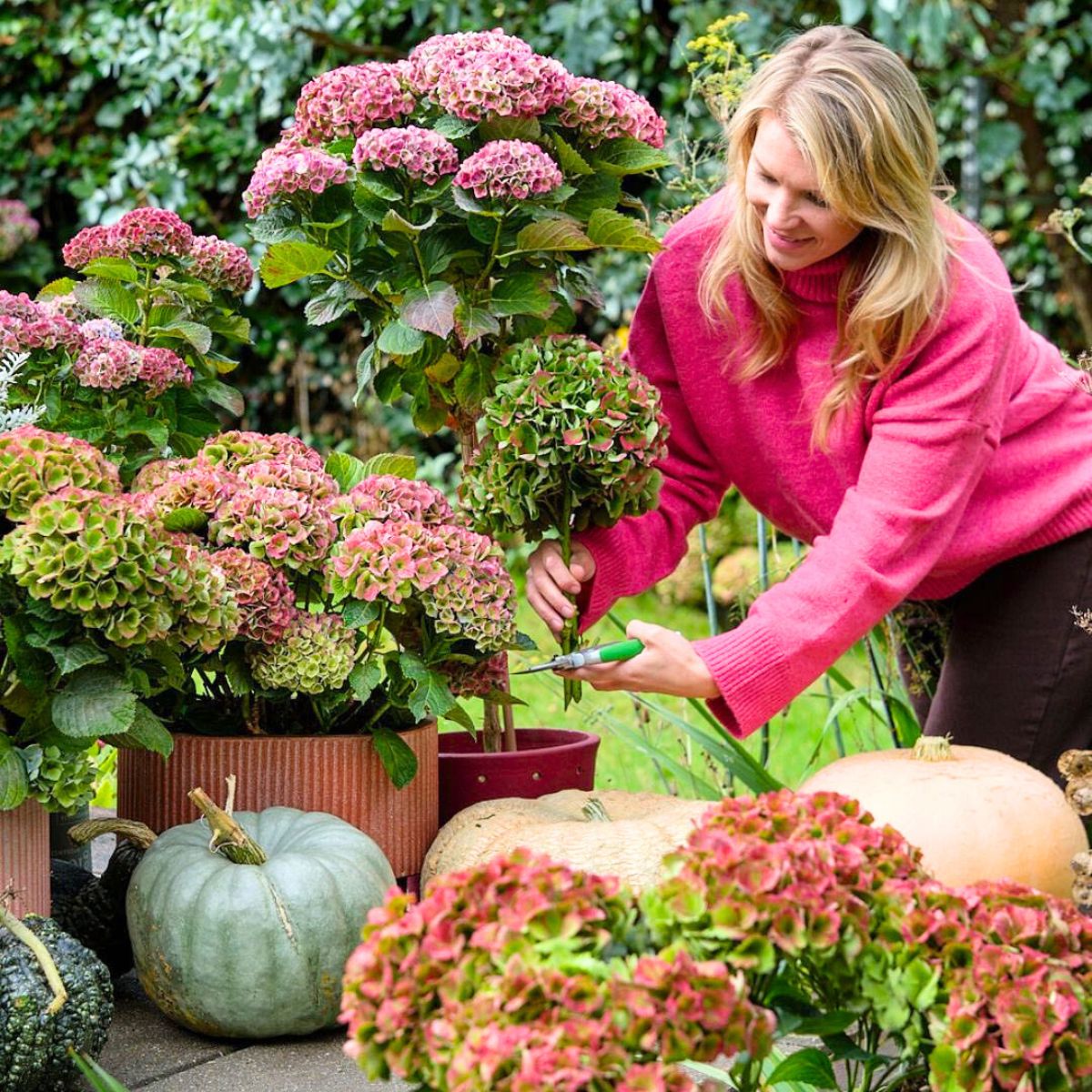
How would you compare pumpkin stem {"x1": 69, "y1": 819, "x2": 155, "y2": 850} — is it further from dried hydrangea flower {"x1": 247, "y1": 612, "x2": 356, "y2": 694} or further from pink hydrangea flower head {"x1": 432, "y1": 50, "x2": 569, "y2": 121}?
pink hydrangea flower head {"x1": 432, "y1": 50, "x2": 569, "y2": 121}

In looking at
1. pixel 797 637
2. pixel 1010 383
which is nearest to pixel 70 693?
pixel 797 637

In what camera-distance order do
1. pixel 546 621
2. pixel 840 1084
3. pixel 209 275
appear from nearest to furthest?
1. pixel 840 1084
2. pixel 546 621
3. pixel 209 275

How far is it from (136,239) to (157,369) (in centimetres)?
23

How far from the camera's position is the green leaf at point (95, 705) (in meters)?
1.63

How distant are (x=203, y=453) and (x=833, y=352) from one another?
881 mm

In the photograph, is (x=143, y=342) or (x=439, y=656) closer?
(x=439, y=656)

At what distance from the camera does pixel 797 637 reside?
194cm

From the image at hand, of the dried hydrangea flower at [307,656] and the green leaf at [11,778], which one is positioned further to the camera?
the dried hydrangea flower at [307,656]

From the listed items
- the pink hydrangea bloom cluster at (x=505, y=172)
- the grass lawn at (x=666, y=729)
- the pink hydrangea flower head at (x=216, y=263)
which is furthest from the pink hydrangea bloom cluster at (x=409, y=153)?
the grass lawn at (x=666, y=729)

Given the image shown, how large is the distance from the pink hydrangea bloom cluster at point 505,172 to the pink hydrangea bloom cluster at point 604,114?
0.45 feet

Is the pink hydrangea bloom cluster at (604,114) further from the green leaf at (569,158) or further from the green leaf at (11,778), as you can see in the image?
the green leaf at (11,778)

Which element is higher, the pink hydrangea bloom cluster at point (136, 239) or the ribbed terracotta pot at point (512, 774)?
the pink hydrangea bloom cluster at point (136, 239)

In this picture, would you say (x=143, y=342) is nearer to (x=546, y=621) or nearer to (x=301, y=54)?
(x=546, y=621)

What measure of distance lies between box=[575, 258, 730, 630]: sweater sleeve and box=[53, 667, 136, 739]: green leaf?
0.72 m
